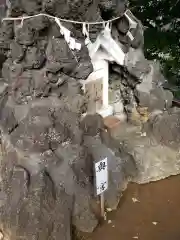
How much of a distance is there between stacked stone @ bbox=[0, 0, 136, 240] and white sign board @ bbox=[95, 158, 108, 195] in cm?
24

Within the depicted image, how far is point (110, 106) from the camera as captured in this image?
18.0ft

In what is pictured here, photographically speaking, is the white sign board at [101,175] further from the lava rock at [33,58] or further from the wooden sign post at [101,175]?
the lava rock at [33,58]

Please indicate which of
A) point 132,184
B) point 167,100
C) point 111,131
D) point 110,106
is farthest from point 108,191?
point 167,100

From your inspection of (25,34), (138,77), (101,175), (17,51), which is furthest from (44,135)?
(138,77)

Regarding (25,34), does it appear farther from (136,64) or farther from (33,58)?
(136,64)

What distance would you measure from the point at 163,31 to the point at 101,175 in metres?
4.89

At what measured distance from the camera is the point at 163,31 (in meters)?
7.88

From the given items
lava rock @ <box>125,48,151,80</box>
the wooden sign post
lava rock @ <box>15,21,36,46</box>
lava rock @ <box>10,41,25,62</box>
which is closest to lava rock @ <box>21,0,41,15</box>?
lava rock @ <box>15,21,36,46</box>

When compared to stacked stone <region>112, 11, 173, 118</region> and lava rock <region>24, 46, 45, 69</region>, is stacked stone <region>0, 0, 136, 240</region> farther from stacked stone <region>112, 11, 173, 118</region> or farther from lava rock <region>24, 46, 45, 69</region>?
stacked stone <region>112, 11, 173, 118</region>

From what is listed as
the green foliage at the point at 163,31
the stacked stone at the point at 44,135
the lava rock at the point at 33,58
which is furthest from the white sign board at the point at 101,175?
the green foliage at the point at 163,31

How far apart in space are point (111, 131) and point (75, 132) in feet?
3.83

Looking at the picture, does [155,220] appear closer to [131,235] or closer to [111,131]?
[131,235]

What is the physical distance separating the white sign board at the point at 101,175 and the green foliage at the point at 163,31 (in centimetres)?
368

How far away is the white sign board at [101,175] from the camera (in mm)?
3817
